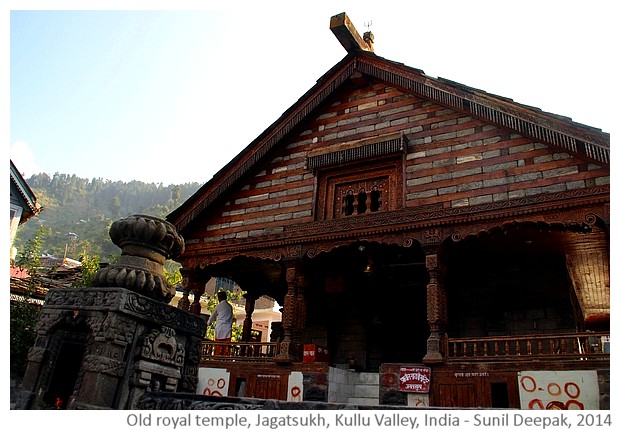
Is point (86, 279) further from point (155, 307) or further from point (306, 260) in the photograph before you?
point (155, 307)

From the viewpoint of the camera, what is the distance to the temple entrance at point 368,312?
43.6 ft

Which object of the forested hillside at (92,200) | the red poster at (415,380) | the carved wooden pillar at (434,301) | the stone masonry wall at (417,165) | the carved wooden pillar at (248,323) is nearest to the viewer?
the red poster at (415,380)

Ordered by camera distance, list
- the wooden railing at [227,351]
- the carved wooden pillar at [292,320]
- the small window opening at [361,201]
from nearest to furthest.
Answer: the carved wooden pillar at [292,320], the wooden railing at [227,351], the small window opening at [361,201]

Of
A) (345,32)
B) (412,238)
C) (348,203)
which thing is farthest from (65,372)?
(345,32)

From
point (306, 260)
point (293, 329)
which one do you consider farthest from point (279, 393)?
point (306, 260)

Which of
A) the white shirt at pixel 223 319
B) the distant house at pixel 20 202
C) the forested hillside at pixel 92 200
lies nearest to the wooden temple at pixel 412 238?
the white shirt at pixel 223 319

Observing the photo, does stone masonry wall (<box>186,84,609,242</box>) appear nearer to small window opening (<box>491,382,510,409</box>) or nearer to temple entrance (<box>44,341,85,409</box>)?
small window opening (<box>491,382,510,409</box>)

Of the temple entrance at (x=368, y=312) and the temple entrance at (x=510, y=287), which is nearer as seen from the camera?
the temple entrance at (x=510, y=287)

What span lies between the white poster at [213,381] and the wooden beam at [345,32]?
7860 mm

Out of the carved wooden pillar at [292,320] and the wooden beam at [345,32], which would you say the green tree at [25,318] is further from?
the wooden beam at [345,32]

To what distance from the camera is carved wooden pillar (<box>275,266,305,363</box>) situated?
33.0ft

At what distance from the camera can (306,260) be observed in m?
10.9

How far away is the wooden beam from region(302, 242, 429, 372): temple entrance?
516 cm

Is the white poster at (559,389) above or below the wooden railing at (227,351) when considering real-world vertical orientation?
below
